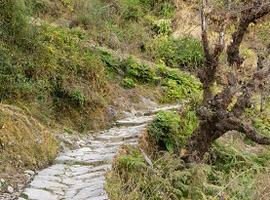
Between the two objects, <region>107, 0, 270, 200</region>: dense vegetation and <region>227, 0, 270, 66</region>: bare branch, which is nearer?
<region>107, 0, 270, 200</region>: dense vegetation

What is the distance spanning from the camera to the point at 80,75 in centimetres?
925

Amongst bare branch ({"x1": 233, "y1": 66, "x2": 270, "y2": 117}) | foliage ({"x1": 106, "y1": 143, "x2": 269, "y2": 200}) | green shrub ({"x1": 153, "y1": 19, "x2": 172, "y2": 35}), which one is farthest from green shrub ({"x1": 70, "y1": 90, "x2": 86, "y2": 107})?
green shrub ({"x1": 153, "y1": 19, "x2": 172, "y2": 35})

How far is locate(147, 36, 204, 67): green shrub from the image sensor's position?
1445 centimetres

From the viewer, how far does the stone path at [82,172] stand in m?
5.43

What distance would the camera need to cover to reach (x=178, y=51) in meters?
14.9

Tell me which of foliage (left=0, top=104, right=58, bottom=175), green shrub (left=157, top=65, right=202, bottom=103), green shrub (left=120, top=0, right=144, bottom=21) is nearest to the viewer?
foliage (left=0, top=104, right=58, bottom=175)

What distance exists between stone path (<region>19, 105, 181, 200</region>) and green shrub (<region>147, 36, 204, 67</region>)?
605 cm

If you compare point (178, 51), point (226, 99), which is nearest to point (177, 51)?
point (178, 51)

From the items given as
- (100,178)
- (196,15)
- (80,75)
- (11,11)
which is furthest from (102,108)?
(196,15)

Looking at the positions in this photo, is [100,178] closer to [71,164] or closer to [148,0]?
[71,164]

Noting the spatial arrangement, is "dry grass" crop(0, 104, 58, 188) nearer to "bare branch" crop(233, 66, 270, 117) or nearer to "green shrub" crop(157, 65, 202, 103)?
"bare branch" crop(233, 66, 270, 117)

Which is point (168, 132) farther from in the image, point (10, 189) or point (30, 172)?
point (10, 189)

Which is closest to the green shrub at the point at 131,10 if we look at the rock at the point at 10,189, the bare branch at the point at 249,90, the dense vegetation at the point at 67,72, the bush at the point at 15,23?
the dense vegetation at the point at 67,72

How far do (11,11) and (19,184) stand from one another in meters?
3.30
